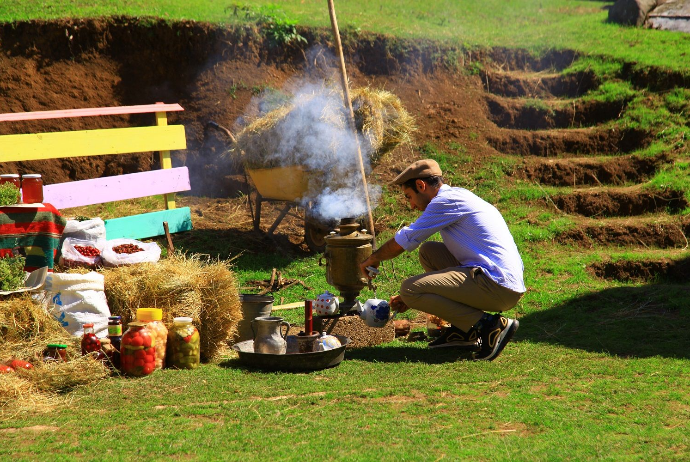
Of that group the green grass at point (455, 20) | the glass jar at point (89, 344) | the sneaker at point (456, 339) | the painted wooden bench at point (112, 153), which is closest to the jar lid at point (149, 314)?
the glass jar at point (89, 344)

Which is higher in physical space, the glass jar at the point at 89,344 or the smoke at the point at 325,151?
the smoke at the point at 325,151

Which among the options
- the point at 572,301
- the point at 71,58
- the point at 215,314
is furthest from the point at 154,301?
the point at 71,58

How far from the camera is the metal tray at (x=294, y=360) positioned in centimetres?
494

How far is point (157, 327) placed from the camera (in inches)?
196

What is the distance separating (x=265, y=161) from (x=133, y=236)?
1.74 metres

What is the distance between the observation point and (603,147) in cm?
1112

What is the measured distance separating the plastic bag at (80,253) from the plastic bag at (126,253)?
0.22ft

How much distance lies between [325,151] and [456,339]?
3.12 m

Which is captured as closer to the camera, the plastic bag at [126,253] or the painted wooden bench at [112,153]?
the plastic bag at [126,253]

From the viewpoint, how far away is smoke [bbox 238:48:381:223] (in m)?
7.95

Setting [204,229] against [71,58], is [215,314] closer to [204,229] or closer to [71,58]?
[204,229]

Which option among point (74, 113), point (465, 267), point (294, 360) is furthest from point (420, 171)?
point (74, 113)

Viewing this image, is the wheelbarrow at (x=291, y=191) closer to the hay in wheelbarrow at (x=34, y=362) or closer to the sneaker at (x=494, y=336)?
the sneaker at (x=494, y=336)

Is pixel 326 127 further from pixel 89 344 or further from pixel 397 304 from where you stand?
pixel 89 344
